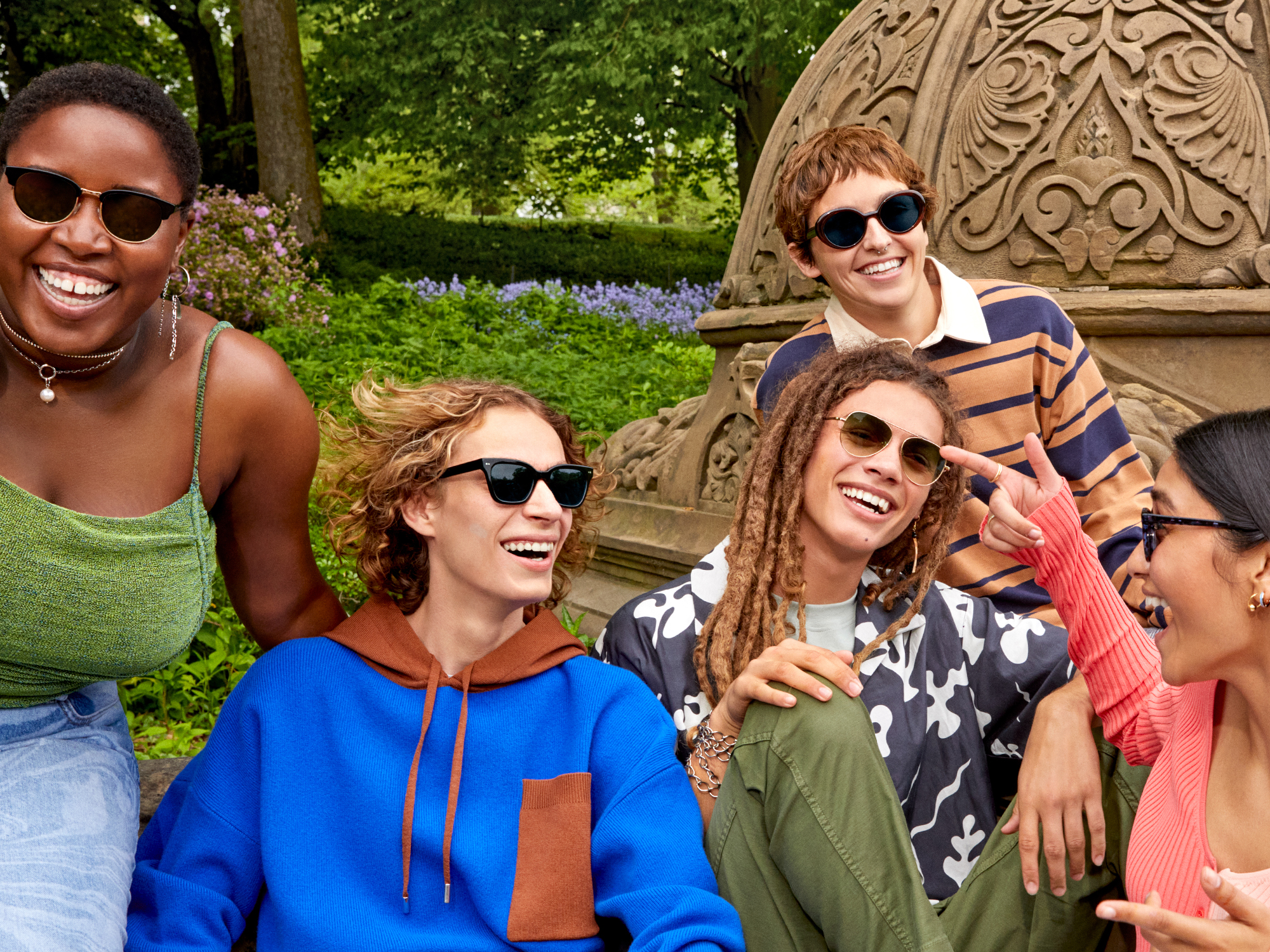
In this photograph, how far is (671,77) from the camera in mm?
13836

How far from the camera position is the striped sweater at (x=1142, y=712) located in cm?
178

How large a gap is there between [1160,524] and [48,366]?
187 centimetres

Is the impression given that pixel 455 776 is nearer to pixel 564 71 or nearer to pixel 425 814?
pixel 425 814

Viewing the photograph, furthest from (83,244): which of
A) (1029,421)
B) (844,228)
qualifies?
(1029,421)

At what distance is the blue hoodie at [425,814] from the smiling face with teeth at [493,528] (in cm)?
12

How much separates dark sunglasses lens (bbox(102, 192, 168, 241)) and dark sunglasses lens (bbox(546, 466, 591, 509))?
0.84 meters

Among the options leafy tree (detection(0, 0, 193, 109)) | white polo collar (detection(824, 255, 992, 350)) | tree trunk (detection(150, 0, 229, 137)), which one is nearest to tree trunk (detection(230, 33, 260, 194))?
tree trunk (detection(150, 0, 229, 137))

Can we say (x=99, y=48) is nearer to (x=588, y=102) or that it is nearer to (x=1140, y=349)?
(x=588, y=102)

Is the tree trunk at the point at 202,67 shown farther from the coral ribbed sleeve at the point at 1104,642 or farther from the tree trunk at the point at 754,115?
the coral ribbed sleeve at the point at 1104,642

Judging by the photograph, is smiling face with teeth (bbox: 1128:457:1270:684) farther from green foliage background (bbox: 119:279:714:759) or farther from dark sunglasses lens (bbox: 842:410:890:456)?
green foliage background (bbox: 119:279:714:759)

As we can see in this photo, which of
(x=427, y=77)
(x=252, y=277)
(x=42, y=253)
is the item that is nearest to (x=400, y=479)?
(x=42, y=253)

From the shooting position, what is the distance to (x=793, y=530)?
2504 mm

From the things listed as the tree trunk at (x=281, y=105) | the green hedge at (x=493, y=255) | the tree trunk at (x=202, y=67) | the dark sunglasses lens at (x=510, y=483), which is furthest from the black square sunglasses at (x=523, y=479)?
the tree trunk at (x=202, y=67)

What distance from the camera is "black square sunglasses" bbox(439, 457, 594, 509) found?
7.25ft
